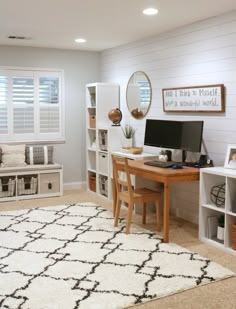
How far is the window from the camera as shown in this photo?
256 inches

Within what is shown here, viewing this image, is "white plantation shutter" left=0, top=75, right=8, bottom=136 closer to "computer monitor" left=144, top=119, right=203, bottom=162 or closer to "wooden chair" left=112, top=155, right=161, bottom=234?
"computer monitor" left=144, top=119, right=203, bottom=162

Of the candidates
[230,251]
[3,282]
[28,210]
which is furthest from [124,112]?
[3,282]

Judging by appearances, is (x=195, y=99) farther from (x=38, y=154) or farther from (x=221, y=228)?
(x=38, y=154)

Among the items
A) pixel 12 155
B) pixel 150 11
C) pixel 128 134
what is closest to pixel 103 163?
pixel 128 134

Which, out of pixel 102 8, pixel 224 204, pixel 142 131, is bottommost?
pixel 224 204

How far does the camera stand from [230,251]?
13.0 feet

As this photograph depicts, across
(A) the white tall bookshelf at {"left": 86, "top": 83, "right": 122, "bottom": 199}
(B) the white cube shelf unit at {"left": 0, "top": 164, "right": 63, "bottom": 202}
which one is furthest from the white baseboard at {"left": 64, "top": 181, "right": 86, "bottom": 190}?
(B) the white cube shelf unit at {"left": 0, "top": 164, "right": 63, "bottom": 202}

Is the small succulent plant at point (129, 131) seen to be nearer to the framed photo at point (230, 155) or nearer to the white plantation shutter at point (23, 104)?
the white plantation shutter at point (23, 104)

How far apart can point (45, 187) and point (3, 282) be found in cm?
319

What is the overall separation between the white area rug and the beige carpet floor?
Result: 92 mm

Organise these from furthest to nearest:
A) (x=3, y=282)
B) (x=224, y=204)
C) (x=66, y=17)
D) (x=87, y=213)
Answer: (x=87, y=213) → (x=66, y=17) → (x=224, y=204) → (x=3, y=282)

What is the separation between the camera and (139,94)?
597 cm

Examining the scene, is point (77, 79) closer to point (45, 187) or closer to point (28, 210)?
point (45, 187)

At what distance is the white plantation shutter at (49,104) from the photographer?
675 cm
